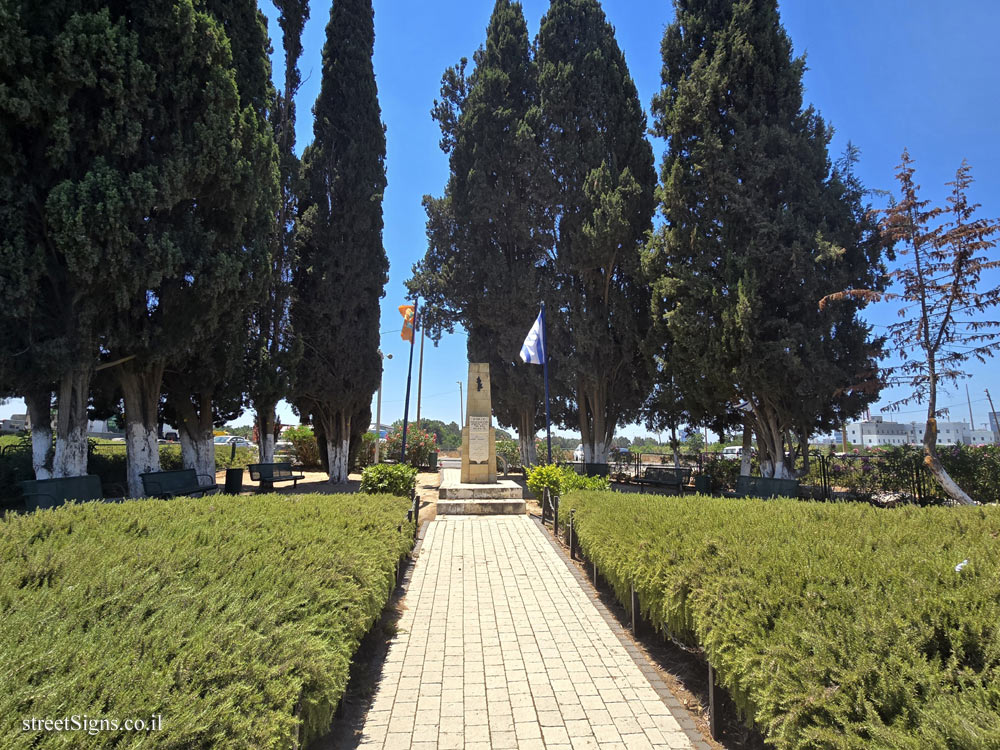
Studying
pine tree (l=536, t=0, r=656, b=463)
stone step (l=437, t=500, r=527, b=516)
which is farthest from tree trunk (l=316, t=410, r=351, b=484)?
pine tree (l=536, t=0, r=656, b=463)

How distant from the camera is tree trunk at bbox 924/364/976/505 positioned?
33.7ft

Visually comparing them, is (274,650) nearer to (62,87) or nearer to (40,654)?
(40,654)

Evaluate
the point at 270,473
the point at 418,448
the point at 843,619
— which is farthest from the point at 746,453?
the point at 843,619

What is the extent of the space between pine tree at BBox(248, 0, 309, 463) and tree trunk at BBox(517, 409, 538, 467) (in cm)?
1016

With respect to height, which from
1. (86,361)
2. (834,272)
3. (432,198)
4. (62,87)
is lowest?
(86,361)

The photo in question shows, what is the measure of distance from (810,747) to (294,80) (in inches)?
838

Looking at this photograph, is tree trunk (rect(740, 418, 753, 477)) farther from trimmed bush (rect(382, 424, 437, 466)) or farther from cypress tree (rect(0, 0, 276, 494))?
cypress tree (rect(0, 0, 276, 494))

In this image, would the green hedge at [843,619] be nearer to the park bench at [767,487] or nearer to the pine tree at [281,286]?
the park bench at [767,487]

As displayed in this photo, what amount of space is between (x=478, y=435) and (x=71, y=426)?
866 cm

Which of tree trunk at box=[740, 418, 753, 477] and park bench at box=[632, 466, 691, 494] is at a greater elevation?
tree trunk at box=[740, 418, 753, 477]

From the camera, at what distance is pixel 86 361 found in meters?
9.20

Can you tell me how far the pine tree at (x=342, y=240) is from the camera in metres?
17.6

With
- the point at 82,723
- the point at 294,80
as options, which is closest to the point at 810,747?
the point at 82,723

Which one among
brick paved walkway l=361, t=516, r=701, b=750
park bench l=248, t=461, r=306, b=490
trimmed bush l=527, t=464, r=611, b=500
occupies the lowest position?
brick paved walkway l=361, t=516, r=701, b=750
